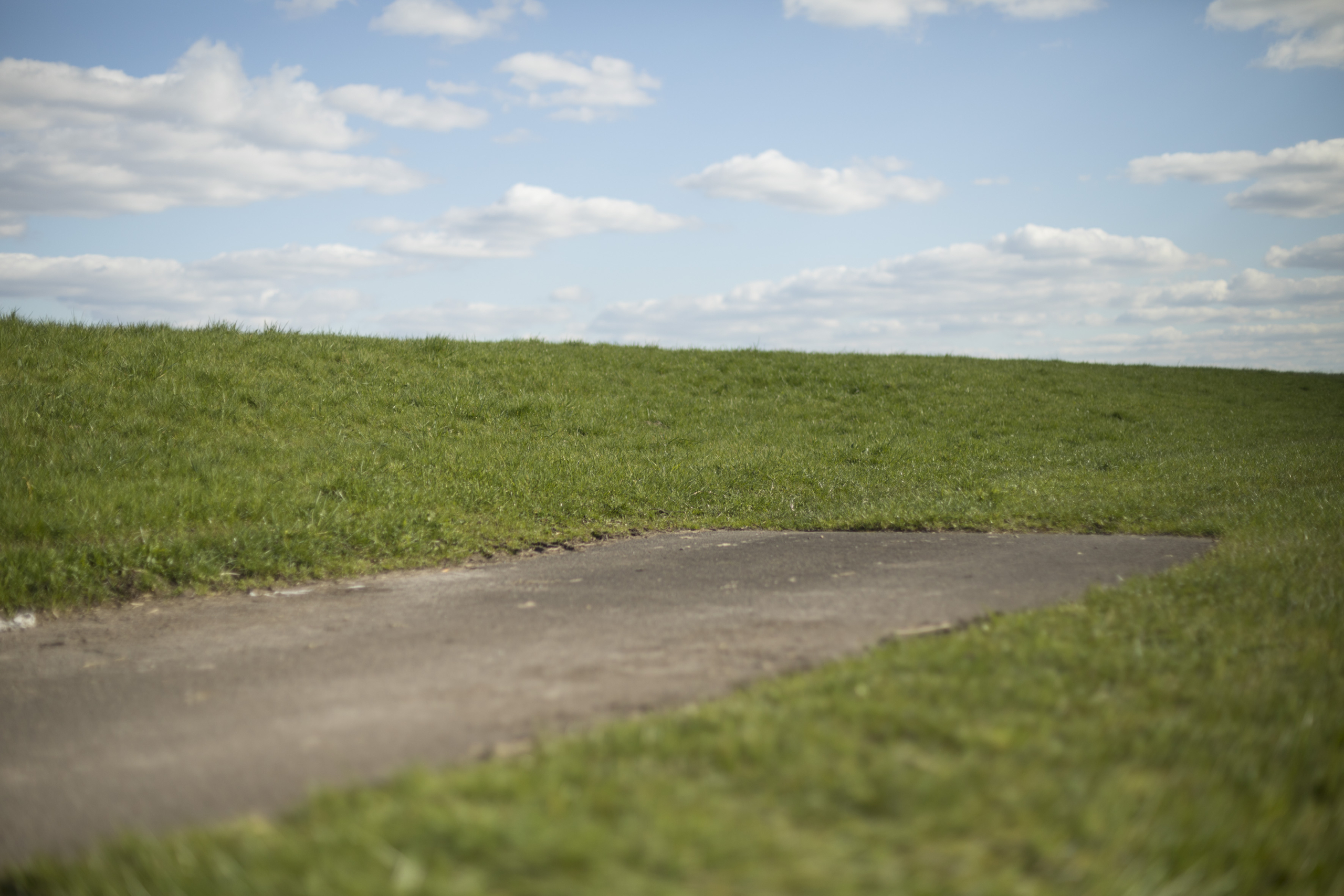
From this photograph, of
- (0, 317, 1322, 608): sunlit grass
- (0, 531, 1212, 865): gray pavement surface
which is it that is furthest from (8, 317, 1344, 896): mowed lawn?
(0, 531, 1212, 865): gray pavement surface

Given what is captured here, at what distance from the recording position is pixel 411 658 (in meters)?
5.77

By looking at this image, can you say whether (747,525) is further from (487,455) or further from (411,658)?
(411,658)

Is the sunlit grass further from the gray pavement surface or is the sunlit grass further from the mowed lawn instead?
the gray pavement surface

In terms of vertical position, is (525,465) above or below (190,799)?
above

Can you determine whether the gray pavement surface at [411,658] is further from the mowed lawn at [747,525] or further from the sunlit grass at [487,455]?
the sunlit grass at [487,455]

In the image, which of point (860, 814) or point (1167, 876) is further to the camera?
point (860, 814)

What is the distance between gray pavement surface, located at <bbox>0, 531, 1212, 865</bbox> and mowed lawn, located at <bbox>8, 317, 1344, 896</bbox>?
533mm

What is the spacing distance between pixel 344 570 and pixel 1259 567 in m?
8.62

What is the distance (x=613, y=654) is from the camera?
5.61 metres

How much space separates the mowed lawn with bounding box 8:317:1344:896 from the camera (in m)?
2.89

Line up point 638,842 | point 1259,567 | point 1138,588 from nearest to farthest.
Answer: point 638,842
point 1138,588
point 1259,567

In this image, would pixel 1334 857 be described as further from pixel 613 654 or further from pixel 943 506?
pixel 943 506

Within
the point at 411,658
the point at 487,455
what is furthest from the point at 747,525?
the point at 411,658

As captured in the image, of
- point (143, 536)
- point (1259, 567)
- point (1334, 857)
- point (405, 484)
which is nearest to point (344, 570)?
point (143, 536)
